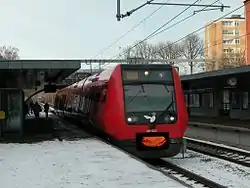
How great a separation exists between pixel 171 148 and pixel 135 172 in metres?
4.47

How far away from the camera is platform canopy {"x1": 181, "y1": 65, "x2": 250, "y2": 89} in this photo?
856 inches

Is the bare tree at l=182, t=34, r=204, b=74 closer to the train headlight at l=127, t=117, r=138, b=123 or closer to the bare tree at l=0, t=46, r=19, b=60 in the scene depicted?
the bare tree at l=0, t=46, r=19, b=60

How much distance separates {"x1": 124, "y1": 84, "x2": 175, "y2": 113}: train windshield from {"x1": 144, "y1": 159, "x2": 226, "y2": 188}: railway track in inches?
65.1

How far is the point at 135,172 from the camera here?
370 inches

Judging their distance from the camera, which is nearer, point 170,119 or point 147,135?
point 147,135

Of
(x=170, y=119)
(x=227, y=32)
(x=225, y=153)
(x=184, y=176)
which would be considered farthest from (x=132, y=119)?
(x=227, y=32)

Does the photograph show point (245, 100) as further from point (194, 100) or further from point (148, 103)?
point (148, 103)

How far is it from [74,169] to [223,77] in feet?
55.7

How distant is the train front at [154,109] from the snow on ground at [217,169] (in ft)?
3.15

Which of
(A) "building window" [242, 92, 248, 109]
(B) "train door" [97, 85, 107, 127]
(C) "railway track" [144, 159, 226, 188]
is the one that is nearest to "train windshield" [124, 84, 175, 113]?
(B) "train door" [97, 85, 107, 127]

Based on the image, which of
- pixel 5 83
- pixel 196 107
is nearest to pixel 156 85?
pixel 5 83

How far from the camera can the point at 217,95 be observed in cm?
3278

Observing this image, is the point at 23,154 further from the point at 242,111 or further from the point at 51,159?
the point at 242,111

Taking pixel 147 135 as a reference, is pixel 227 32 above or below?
above
